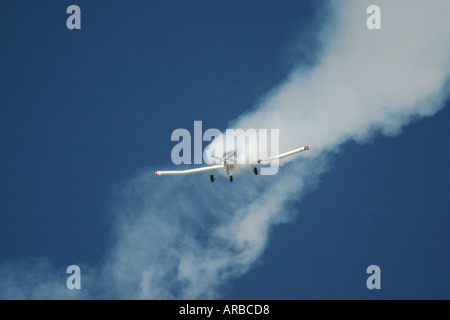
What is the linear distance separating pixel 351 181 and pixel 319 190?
7.56m

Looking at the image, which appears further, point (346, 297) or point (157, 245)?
point (346, 297)

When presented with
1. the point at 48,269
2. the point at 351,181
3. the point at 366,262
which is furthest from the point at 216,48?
the point at 48,269

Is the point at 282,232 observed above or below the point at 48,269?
above

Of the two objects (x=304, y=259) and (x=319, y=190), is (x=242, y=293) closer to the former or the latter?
(x=304, y=259)

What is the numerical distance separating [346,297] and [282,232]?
16.5 meters

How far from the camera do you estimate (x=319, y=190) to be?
10319 centimetres

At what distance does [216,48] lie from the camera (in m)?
185

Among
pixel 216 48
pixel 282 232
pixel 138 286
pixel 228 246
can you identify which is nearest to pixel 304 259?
pixel 282 232

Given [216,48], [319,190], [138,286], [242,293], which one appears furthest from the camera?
[216,48]
